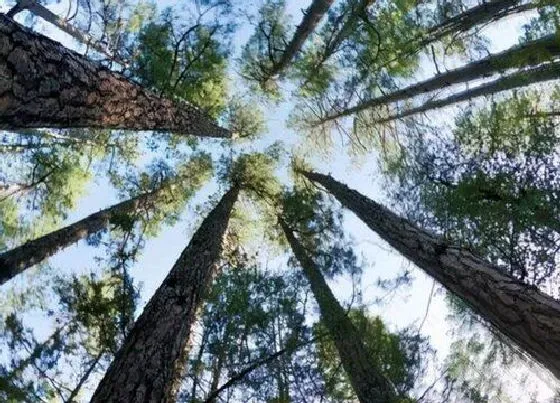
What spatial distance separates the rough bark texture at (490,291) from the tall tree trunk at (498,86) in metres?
2.49

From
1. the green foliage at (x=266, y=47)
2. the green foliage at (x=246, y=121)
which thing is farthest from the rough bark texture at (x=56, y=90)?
the green foliage at (x=246, y=121)

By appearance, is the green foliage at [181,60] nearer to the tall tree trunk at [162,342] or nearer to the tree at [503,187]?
the tall tree trunk at [162,342]

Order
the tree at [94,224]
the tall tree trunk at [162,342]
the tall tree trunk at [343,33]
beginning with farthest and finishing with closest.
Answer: the tall tree trunk at [343,33], the tree at [94,224], the tall tree trunk at [162,342]

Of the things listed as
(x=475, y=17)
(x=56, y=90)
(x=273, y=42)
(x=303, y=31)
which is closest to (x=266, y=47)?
(x=273, y=42)

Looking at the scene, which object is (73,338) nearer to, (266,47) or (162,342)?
(162,342)

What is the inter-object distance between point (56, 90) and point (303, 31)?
21.8ft

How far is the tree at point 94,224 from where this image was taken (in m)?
8.23

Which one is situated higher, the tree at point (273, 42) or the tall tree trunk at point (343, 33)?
the tree at point (273, 42)

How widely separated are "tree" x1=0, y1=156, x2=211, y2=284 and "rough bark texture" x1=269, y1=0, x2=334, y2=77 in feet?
9.03

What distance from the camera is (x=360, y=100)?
432 inches

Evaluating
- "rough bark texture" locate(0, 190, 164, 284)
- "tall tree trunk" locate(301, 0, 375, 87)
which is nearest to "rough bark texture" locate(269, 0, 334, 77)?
"tall tree trunk" locate(301, 0, 375, 87)

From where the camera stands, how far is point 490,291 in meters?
5.30

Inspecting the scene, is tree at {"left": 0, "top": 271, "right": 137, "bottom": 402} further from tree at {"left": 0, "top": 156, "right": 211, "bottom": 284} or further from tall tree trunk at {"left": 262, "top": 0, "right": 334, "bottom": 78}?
tall tree trunk at {"left": 262, "top": 0, "right": 334, "bottom": 78}

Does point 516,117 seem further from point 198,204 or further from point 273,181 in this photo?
point 198,204
